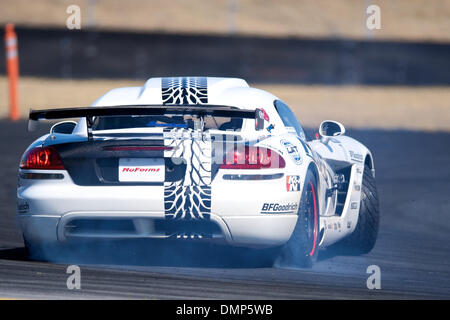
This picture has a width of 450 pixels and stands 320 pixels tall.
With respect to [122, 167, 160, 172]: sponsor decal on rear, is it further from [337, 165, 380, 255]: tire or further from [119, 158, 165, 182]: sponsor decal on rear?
[337, 165, 380, 255]: tire

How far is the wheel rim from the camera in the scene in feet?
24.4

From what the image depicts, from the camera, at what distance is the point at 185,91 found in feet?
26.3

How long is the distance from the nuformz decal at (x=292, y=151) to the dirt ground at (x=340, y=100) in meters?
13.7

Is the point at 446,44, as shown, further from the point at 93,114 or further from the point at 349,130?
the point at 93,114

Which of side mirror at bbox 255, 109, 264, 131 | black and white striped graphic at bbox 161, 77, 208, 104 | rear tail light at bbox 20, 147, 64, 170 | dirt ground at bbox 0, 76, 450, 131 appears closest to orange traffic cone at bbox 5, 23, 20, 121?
dirt ground at bbox 0, 76, 450, 131

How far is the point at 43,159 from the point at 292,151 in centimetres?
162

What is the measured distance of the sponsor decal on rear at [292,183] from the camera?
280 inches

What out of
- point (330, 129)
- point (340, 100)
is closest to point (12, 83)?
point (340, 100)

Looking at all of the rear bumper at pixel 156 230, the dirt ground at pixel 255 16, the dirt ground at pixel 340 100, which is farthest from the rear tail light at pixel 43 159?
the dirt ground at pixel 255 16

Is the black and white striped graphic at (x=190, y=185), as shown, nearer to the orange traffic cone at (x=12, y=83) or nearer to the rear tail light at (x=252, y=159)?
the rear tail light at (x=252, y=159)

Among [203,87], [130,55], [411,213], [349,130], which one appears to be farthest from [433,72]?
[203,87]

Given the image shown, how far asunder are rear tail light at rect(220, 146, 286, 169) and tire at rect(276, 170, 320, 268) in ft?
1.14

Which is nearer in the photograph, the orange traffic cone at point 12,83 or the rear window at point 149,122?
the rear window at point 149,122

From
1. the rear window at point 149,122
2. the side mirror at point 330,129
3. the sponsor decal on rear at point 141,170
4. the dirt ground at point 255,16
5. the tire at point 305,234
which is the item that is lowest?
the tire at point 305,234
